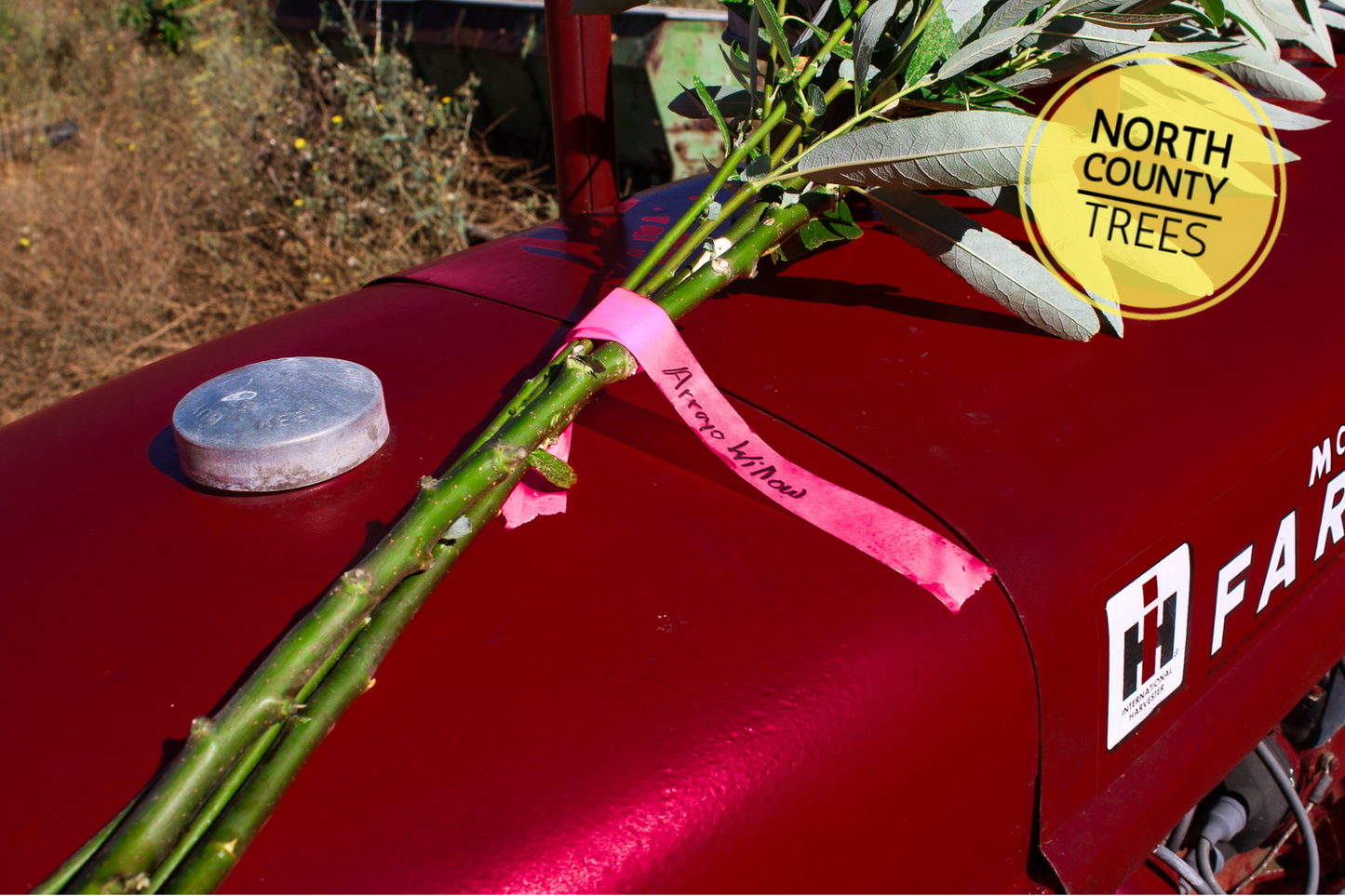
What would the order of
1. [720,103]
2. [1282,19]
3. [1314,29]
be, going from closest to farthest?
[720,103] < [1282,19] < [1314,29]

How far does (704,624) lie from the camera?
33.1 inches

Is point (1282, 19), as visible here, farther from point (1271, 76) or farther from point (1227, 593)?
point (1227, 593)

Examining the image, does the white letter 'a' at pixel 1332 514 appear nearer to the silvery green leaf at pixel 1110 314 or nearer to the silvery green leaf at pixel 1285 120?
the silvery green leaf at pixel 1110 314

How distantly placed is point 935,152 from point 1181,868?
926 millimetres

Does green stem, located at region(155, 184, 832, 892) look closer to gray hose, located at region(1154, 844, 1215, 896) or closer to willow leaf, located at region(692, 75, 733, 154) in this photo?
willow leaf, located at region(692, 75, 733, 154)

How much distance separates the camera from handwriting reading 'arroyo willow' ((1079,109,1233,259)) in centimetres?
132

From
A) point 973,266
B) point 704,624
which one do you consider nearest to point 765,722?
point 704,624

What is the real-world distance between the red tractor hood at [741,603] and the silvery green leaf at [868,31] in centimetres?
28

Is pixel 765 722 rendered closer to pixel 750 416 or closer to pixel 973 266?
pixel 750 416

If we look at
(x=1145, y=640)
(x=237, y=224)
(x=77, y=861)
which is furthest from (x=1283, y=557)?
(x=237, y=224)

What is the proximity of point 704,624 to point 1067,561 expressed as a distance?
368 mm

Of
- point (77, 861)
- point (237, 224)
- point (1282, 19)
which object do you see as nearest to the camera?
point (77, 861)

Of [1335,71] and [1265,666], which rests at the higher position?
[1335,71]

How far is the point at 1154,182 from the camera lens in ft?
4.43
